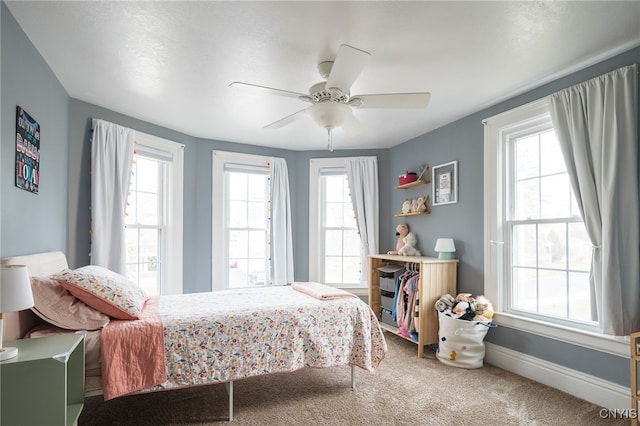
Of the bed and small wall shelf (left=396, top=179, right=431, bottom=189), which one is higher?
small wall shelf (left=396, top=179, right=431, bottom=189)

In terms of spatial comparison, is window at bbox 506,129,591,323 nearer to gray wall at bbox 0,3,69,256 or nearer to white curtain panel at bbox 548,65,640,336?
white curtain panel at bbox 548,65,640,336

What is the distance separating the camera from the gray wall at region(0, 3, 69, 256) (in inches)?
78.7

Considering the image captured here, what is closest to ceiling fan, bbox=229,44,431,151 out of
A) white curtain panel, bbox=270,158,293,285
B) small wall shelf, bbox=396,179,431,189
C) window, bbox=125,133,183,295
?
small wall shelf, bbox=396,179,431,189

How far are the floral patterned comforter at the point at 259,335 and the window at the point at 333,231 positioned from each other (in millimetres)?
2146

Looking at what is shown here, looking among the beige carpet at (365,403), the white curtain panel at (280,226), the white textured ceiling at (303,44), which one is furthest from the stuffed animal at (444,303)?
the white curtain panel at (280,226)

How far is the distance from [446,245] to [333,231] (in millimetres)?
1807

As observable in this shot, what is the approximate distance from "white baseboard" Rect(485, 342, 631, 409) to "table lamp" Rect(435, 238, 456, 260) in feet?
3.00

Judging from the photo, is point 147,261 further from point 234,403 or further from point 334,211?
point 334,211

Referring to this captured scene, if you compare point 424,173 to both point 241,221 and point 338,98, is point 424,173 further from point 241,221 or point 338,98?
point 241,221

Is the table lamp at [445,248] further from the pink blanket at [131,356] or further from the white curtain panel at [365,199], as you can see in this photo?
the pink blanket at [131,356]

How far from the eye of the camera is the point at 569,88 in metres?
2.65

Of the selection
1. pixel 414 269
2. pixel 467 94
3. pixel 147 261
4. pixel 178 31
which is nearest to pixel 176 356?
pixel 178 31

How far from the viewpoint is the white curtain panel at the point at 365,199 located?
16.3ft

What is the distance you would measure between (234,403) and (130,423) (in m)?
0.66
